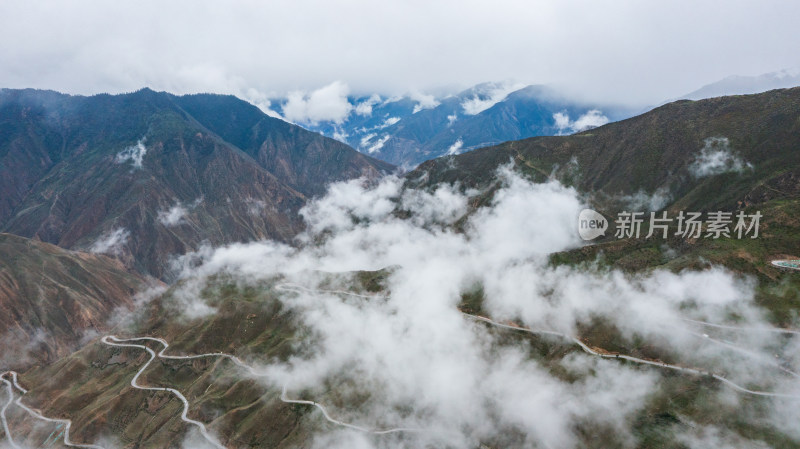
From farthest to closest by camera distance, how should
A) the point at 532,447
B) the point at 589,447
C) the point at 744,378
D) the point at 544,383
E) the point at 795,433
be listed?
1. the point at 544,383
2. the point at 532,447
3. the point at 589,447
4. the point at 744,378
5. the point at 795,433

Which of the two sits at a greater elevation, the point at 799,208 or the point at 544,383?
the point at 799,208

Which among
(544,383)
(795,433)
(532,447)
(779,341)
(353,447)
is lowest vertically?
(353,447)

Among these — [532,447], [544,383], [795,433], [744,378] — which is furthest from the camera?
Result: [544,383]

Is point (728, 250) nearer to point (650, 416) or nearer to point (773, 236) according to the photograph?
point (773, 236)

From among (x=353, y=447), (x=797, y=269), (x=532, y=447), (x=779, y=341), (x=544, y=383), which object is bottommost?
(x=353, y=447)

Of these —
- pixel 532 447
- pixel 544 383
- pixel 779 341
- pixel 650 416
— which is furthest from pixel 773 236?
pixel 532 447

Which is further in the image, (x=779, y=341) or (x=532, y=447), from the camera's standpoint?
(x=532, y=447)

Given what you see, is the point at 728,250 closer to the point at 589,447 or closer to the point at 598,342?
the point at 598,342

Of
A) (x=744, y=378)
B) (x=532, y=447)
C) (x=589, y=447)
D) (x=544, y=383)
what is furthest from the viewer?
(x=544, y=383)

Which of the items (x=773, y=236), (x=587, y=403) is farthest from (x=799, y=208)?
(x=587, y=403)
